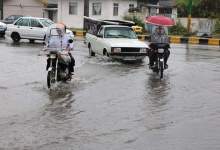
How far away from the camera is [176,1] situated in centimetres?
6738

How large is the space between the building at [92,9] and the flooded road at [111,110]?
42.6 m

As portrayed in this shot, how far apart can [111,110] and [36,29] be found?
22.0 meters

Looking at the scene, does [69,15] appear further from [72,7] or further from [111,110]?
[111,110]

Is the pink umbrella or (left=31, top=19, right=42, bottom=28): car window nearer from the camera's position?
the pink umbrella

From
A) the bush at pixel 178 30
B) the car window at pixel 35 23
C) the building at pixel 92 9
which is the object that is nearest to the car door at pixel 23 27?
the car window at pixel 35 23

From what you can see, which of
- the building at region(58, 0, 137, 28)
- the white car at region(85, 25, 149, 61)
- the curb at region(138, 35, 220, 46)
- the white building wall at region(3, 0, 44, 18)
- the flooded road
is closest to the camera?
the flooded road

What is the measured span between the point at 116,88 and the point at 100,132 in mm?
5439

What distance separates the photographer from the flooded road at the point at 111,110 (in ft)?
29.0

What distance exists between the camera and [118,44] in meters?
22.0

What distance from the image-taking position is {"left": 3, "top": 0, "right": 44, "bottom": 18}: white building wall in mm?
71062

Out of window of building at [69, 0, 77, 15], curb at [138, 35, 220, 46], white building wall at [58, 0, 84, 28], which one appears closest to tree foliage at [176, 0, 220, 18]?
white building wall at [58, 0, 84, 28]

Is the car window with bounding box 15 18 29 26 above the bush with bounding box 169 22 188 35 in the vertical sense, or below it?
above

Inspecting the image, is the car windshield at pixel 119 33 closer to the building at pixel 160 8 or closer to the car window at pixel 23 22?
the car window at pixel 23 22

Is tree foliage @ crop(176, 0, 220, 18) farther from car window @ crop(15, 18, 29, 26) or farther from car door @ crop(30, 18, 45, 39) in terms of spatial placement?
car window @ crop(15, 18, 29, 26)
